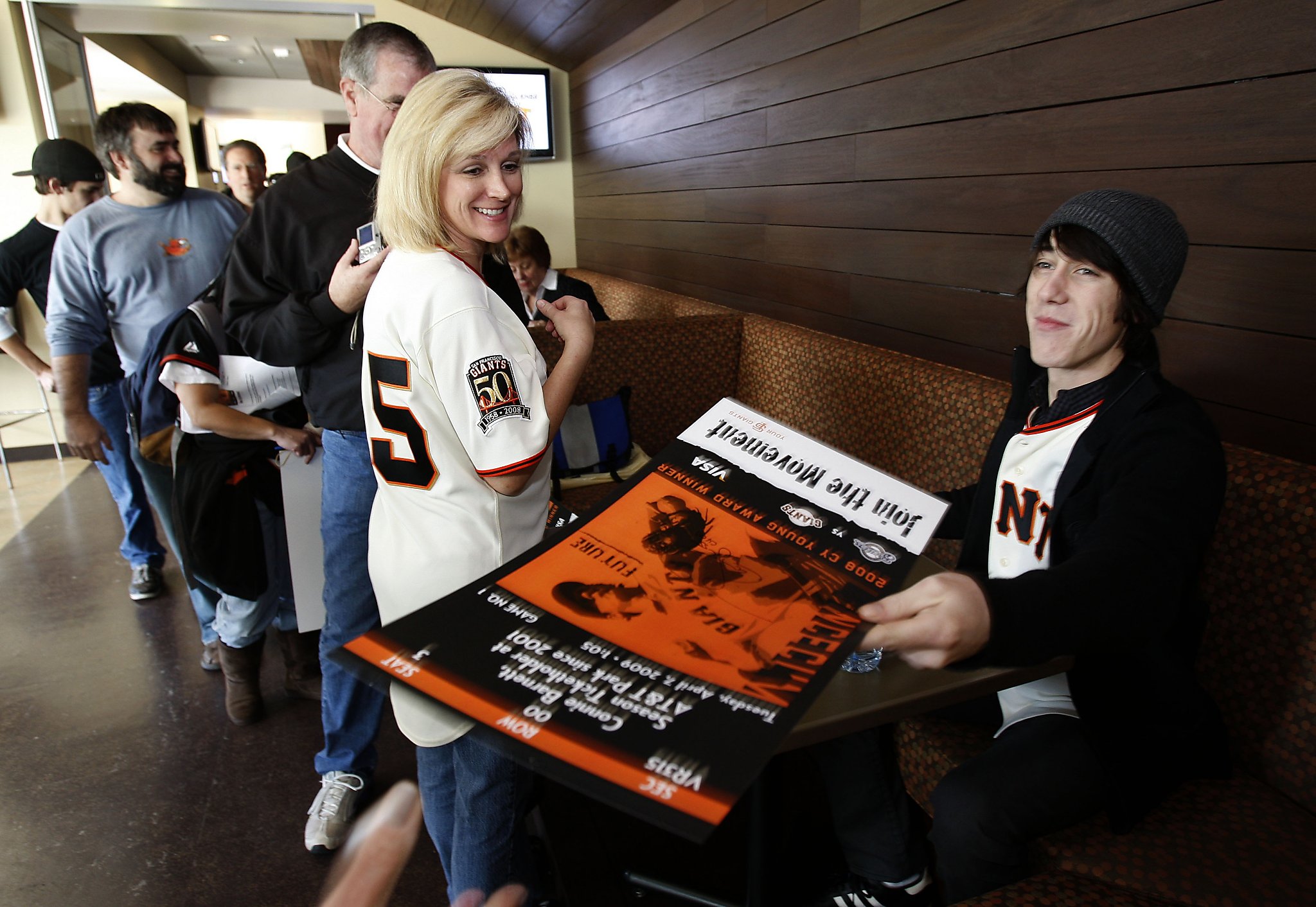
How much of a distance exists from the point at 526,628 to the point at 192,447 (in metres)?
1.84

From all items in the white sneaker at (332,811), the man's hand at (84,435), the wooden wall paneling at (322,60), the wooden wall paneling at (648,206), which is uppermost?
the wooden wall paneling at (322,60)

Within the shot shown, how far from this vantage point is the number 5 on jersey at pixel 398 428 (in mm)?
1058

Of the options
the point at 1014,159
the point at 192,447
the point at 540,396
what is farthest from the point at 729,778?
the point at 192,447

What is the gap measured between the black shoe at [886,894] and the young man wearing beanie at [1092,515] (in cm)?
29

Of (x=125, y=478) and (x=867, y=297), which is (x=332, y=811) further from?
(x=867, y=297)

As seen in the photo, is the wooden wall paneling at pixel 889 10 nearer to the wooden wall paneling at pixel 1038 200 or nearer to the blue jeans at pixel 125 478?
the wooden wall paneling at pixel 1038 200

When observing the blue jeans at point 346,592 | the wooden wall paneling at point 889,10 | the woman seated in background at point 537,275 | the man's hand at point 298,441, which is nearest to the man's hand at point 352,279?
the blue jeans at point 346,592

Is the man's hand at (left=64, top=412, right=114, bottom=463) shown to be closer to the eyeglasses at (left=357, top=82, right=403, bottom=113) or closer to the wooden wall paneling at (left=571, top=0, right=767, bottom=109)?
the eyeglasses at (left=357, top=82, right=403, bottom=113)

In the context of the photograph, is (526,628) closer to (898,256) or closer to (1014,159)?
(1014,159)

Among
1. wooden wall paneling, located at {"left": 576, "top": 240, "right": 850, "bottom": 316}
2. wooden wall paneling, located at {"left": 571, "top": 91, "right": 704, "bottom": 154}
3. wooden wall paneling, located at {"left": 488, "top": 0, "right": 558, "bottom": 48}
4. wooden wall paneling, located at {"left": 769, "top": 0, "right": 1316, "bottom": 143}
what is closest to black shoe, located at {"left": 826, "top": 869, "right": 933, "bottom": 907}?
wooden wall paneling, located at {"left": 769, "top": 0, "right": 1316, "bottom": 143}

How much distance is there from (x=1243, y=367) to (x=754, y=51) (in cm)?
224

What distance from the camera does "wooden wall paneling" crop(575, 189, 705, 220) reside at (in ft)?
12.7

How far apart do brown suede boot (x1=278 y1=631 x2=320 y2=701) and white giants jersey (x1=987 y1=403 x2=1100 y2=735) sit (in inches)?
78.5

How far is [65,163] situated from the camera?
324cm
